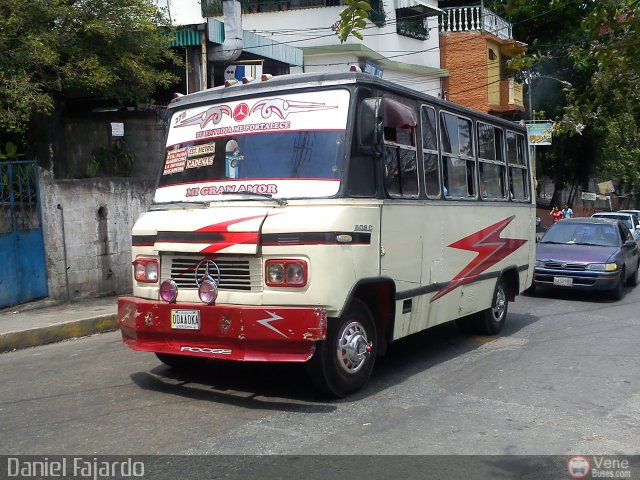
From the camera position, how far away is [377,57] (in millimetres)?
23219

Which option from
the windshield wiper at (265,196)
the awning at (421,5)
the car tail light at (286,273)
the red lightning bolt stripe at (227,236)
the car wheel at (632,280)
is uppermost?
the awning at (421,5)

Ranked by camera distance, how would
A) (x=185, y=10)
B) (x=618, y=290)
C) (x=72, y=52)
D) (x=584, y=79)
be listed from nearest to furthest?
(x=72, y=52) → (x=618, y=290) → (x=185, y=10) → (x=584, y=79)

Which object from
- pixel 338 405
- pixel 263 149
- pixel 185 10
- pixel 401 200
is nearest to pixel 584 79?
pixel 185 10

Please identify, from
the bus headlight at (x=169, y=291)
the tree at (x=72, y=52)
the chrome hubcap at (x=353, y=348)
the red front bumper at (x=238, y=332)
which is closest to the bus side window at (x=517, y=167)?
the chrome hubcap at (x=353, y=348)

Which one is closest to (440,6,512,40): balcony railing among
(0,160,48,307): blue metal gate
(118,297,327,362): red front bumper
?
(0,160,48,307): blue metal gate

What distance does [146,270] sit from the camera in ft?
21.2

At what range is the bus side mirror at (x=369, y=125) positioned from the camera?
6.23 m

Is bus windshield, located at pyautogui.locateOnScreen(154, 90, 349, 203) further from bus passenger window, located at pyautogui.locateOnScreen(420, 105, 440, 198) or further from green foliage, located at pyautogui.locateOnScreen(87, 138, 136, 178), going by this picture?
green foliage, located at pyautogui.locateOnScreen(87, 138, 136, 178)

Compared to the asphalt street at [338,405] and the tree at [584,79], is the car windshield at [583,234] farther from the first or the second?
the asphalt street at [338,405]

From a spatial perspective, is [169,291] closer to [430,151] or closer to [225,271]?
[225,271]

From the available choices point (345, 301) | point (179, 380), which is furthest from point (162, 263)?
point (345, 301)

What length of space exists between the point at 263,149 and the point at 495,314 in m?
4.58

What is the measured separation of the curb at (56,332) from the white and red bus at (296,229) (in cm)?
279

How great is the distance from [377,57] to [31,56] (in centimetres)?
1454
